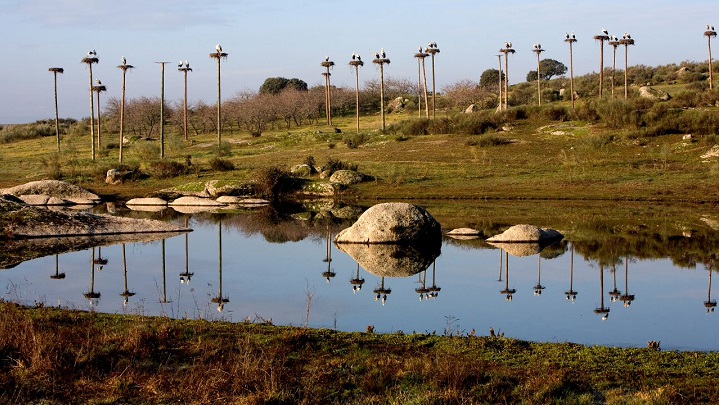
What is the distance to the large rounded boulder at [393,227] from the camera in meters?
26.6

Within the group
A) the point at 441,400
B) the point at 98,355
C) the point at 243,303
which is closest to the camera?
the point at 441,400

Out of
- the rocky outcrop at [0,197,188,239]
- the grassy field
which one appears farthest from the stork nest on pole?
the rocky outcrop at [0,197,188,239]

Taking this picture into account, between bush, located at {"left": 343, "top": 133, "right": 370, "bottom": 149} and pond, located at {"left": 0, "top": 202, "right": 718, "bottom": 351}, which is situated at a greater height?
bush, located at {"left": 343, "top": 133, "right": 370, "bottom": 149}

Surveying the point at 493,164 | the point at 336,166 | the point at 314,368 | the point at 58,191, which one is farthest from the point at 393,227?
the point at 493,164

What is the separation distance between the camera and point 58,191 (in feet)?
150

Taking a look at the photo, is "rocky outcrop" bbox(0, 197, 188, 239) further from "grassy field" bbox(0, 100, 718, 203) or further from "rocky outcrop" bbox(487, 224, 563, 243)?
"grassy field" bbox(0, 100, 718, 203)

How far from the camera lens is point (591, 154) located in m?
51.9

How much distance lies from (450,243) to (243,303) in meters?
10.7

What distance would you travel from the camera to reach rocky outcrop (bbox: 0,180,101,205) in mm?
45094

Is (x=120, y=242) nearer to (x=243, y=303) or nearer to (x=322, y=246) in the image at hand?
(x=322, y=246)

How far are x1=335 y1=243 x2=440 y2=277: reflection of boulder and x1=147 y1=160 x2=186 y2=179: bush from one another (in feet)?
96.4

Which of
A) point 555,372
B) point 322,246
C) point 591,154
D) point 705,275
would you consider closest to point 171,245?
point 322,246

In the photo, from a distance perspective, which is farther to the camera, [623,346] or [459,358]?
[623,346]

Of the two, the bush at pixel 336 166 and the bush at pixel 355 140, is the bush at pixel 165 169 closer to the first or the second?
the bush at pixel 336 166
